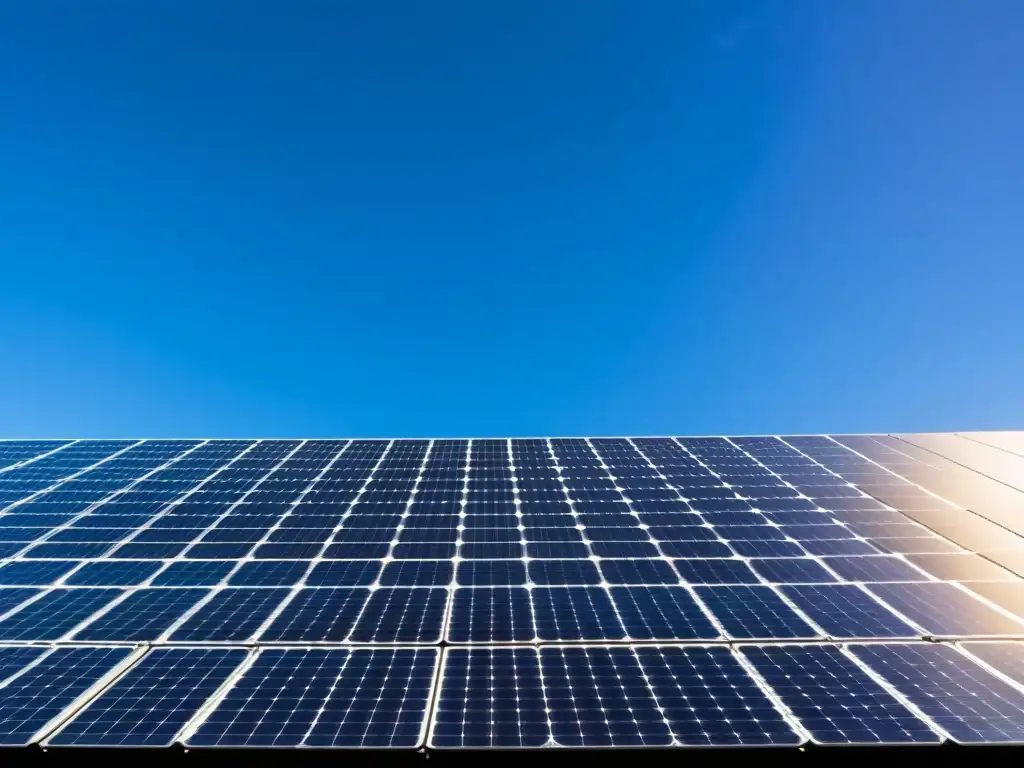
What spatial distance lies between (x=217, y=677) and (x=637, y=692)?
7.06 m

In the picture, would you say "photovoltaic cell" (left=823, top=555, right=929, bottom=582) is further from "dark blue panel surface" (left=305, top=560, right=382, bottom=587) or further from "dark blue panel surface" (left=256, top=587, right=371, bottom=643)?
"dark blue panel surface" (left=256, top=587, right=371, bottom=643)

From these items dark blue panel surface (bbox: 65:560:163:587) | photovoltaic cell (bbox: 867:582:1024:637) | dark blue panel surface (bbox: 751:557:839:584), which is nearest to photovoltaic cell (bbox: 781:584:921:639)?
dark blue panel surface (bbox: 751:557:839:584)

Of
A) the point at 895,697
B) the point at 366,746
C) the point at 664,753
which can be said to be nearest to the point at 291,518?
the point at 366,746

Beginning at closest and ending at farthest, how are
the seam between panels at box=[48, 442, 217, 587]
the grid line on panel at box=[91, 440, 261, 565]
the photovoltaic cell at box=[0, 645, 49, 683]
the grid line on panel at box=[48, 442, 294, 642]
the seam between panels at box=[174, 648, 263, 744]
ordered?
the seam between panels at box=[174, 648, 263, 744], the photovoltaic cell at box=[0, 645, 49, 683], the grid line on panel at box=[48, 442, 294, 642], the seam between panels at box=[48, 442, 217, 587], the grid line on panel at box=[91, 440, 261, 565]

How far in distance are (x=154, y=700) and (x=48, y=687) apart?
2.06m

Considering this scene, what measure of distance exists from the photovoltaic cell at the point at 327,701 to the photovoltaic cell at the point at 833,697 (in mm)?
5801

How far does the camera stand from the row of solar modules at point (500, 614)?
40.2ft

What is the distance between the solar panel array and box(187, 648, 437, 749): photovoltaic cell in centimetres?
5

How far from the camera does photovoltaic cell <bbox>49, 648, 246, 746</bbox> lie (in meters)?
9.64

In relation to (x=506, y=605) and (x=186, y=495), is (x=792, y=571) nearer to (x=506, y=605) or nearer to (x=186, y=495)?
(x=506, y=605)

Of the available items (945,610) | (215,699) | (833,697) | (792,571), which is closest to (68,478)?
(215,699)

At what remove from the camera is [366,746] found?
30.8 feet

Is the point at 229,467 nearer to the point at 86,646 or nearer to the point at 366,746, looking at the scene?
the point at 86,646

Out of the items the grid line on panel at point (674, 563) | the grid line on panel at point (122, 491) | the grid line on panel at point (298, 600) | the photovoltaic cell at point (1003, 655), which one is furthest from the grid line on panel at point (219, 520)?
the photovoltaic cell at point (1003, 655)
